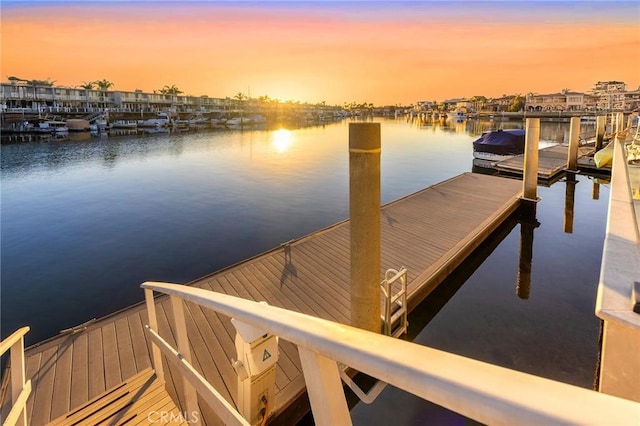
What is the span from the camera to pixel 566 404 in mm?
660

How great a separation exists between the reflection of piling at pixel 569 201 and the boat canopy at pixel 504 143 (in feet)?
21.4

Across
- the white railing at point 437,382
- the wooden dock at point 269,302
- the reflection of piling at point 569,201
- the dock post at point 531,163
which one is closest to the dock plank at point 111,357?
the wooden dock at point 269,302

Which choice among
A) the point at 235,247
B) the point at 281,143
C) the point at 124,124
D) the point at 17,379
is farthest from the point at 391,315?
the point at 124,124

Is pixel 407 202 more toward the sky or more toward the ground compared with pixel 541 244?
more toward the sky

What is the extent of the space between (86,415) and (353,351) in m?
4.23

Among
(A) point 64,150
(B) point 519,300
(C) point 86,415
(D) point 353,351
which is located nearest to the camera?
(D) point 353,351

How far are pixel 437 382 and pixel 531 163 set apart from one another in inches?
677

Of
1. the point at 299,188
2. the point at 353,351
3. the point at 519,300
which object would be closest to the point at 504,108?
the point at 299,188

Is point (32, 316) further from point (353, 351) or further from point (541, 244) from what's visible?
point (541, 244)

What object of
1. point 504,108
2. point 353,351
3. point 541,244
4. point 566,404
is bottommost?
point 541,244

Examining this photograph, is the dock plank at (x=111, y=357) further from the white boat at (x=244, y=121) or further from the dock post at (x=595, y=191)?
the white boat at (x=244, y=121)

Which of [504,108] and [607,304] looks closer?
[607,304]

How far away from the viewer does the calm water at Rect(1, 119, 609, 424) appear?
7.98 metres

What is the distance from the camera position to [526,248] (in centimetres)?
1298
